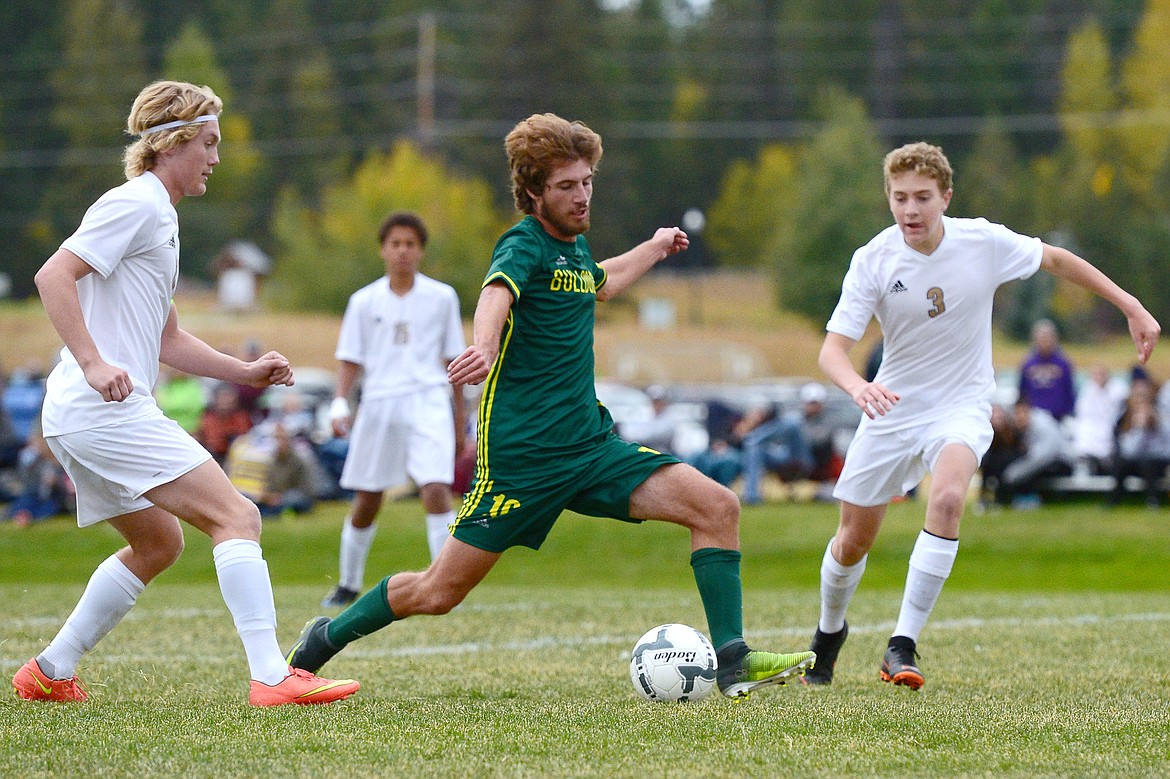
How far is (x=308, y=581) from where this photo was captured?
48.5 feet

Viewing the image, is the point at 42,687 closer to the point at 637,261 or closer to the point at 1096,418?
the point at 637,261

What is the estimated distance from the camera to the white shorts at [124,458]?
5180 mm

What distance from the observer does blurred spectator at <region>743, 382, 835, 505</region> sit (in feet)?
61.6

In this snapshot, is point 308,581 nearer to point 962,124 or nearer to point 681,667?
point 681,667

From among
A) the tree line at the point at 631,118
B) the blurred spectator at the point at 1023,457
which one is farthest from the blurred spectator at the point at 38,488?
the tree line at the point at 631,118

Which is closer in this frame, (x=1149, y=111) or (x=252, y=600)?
(x=252, y=600)

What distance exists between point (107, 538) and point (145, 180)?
466 inches

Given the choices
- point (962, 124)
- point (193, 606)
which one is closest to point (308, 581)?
point (193, 606)

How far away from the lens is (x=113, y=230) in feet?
16.8

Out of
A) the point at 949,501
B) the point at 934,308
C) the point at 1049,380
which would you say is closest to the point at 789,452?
the point at 1049,380

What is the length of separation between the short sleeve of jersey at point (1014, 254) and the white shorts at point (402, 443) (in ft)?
14.9

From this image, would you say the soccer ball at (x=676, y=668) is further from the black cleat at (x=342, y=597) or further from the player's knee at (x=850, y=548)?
the black cleat at (x=342, y=597)

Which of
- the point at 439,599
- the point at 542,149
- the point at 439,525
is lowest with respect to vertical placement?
the point at 439,525

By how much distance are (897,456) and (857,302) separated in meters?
0.68
